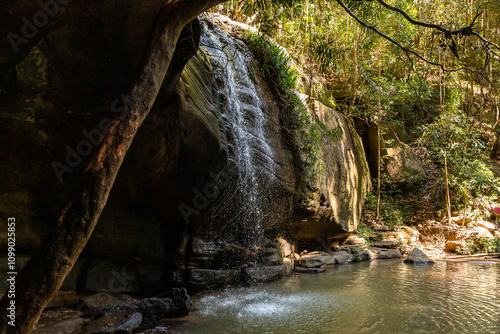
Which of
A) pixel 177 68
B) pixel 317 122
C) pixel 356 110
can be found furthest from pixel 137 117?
pixel 356 110

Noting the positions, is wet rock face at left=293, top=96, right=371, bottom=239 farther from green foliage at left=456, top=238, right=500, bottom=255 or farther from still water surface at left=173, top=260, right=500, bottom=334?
green foliage at left=456, top=238, right=500, bottom=255

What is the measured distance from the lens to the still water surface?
136 inches

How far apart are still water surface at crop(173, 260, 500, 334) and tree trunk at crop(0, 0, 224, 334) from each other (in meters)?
1.91

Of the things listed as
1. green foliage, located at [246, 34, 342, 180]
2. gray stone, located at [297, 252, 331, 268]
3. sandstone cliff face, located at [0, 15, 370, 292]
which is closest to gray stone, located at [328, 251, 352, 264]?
gray stone, located at [297, 252, 331, 268]

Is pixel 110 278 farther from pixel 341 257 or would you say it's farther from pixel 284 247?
pixel 341 257

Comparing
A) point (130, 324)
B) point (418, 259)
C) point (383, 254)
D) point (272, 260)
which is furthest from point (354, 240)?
point (130, 324)

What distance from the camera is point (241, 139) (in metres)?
6.01

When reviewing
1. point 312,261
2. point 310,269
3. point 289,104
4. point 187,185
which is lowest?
point 310,269

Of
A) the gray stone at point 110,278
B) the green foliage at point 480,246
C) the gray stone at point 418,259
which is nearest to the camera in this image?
the gray stone at point 110,278

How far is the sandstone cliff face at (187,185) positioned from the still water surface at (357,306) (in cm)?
74

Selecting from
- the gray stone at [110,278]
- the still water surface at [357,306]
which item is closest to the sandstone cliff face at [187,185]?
the gray stone at [110,278]

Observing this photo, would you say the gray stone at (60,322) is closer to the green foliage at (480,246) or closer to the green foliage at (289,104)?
the green foliage at (289,104)

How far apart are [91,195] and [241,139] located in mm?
4140

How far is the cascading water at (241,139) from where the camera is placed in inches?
221
